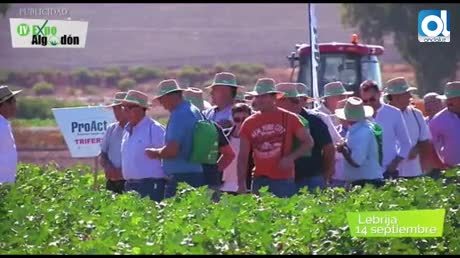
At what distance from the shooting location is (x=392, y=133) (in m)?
13.0

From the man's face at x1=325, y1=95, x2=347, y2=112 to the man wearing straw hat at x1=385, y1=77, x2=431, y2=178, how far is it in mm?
564

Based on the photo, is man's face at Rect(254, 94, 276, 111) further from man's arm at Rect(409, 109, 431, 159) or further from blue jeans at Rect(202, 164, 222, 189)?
man's arm at Rect(409, 109, 431, 159)

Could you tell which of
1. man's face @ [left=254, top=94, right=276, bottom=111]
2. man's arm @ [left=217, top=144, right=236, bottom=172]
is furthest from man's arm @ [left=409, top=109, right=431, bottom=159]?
man's face @ [left=254, top=94, right=276, bottom=111]

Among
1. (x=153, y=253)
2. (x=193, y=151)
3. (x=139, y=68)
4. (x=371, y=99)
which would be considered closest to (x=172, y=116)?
(x=193, y=151)

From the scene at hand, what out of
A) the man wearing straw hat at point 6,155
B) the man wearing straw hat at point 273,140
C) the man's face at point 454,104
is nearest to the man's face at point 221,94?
the man wearing straw hat at point 273,140

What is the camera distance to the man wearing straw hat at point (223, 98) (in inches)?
499

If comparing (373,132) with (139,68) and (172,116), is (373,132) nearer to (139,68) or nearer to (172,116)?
(172,116)

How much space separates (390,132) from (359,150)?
913 mm

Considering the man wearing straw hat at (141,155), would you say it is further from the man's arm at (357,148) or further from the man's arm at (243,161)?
the man's arm at (357,148)

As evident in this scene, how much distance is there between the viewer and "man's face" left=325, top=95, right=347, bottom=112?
1383 centimetres

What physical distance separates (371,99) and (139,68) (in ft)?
135

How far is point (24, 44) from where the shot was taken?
15812 millimetres

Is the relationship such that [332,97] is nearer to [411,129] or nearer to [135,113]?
[411,129]

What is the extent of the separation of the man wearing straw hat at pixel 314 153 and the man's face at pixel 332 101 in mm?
1931
